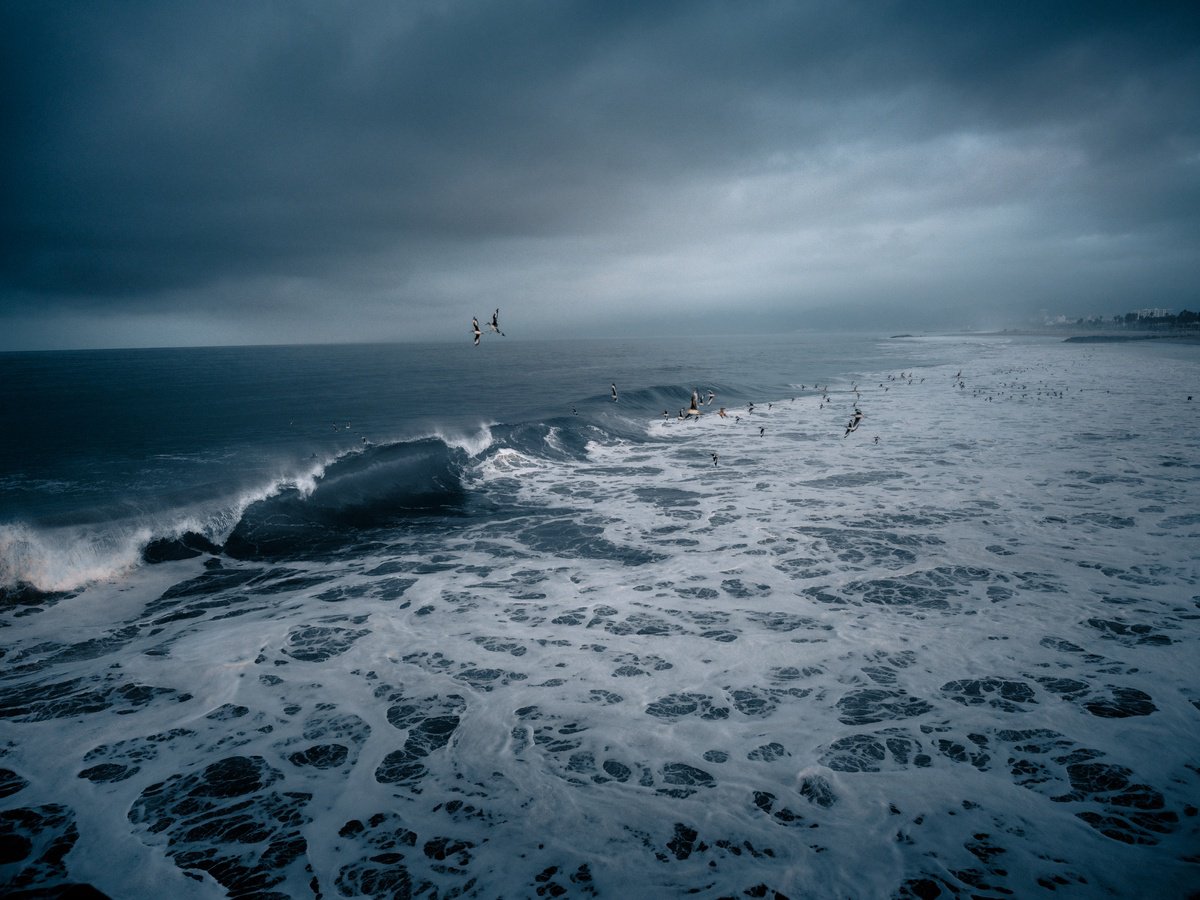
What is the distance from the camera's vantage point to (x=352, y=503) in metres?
24.8

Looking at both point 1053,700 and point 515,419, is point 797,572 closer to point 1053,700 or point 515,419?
point 1053,700

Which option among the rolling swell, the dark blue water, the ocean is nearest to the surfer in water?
the ocean

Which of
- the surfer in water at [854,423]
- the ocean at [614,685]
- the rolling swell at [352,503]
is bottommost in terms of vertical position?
the ocean at [614,685]

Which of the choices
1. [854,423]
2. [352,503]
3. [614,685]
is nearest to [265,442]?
[352,503]

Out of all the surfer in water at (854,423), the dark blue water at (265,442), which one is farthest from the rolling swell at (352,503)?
the surfer in water at (854,423)

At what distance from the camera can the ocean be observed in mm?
6844

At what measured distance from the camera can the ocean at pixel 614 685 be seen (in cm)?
684

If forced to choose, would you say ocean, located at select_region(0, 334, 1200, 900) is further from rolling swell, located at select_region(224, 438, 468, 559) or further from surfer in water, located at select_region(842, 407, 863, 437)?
surfer in water, located at select_region(842, 407, 863, 437)

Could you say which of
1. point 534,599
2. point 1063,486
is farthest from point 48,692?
point 1063,486

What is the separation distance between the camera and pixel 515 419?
147 feet

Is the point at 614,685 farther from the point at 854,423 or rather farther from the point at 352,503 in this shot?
the point at 854,423

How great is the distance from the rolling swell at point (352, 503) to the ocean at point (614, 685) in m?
0.23

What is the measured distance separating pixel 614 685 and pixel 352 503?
18697mm

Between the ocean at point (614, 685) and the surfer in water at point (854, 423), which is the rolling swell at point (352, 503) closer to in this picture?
the ocean at point (614, 685)
